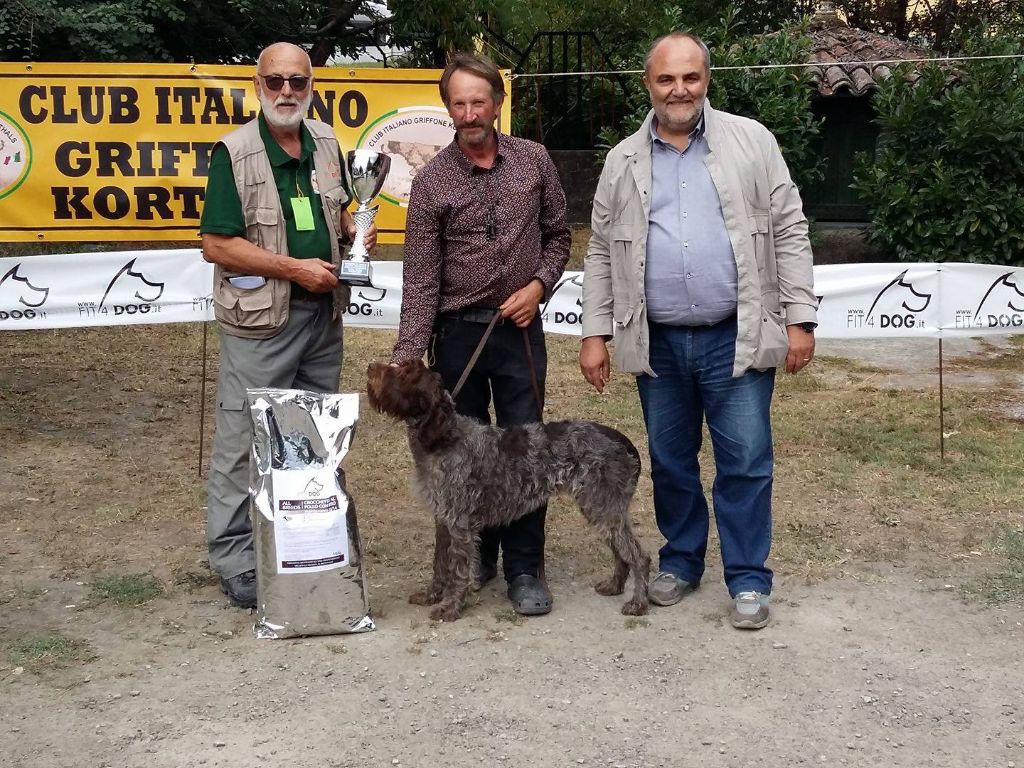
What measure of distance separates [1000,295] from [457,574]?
4.05 metres

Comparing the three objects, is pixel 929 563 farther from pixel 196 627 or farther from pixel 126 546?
pixel 126 546

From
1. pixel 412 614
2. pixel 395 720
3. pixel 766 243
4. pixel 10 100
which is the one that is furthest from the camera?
pixel 10 100

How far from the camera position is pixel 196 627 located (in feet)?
15.4

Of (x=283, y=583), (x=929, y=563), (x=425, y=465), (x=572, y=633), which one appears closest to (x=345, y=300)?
(x=425, y=465)

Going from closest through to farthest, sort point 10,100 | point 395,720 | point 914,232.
Answer: point 395,720 < point 10,100 < point 914,232

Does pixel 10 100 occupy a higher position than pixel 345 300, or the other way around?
pixel 10 100

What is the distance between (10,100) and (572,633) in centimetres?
488

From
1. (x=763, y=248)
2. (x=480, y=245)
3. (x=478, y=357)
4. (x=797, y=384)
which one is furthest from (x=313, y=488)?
(x=797, y=384)

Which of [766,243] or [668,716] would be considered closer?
[668,716]

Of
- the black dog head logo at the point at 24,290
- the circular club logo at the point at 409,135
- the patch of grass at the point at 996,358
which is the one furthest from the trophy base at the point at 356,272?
the patch of grass at the point at 996,358

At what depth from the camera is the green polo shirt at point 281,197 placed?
4.52 metres

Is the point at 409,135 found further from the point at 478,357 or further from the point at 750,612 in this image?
the point at 750,612

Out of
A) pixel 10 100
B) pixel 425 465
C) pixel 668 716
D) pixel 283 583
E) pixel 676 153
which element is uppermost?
pixel 10 100

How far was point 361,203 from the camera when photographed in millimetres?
4781
